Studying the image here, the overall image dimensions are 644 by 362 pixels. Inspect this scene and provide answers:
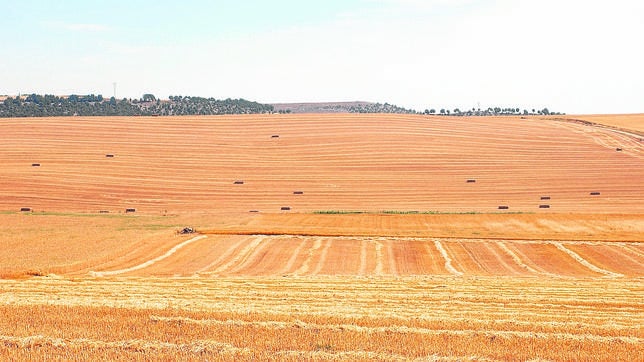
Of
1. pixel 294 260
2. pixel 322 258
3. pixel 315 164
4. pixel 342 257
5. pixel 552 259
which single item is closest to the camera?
pixel 294 260

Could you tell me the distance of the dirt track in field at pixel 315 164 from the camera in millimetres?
80562


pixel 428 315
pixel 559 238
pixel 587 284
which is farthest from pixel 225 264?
pixel 559 238

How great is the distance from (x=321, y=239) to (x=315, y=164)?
172ft

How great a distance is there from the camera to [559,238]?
163 feet

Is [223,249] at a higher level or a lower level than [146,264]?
lower

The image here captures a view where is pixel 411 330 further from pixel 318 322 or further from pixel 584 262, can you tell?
pixel 584 262

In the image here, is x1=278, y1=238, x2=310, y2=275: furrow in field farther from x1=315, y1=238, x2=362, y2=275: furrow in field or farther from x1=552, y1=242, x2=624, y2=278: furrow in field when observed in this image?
x1=552, y1=242, x2=624, y2=278: furrow in field

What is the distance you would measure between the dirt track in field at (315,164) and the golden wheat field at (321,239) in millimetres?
466

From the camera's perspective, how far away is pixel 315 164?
330 ft

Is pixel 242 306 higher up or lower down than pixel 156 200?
higher up

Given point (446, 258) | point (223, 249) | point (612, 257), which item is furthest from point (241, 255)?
point (612, 257)

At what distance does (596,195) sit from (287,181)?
36.7 m

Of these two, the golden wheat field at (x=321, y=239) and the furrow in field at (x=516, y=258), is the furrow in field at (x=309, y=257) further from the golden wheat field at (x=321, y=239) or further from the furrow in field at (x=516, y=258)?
the furrow in field at (x=516, y=258)

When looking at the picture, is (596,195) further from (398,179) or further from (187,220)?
(187,220)
